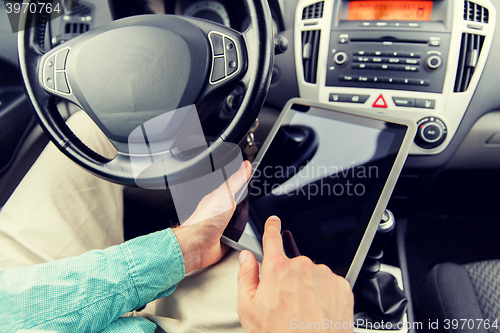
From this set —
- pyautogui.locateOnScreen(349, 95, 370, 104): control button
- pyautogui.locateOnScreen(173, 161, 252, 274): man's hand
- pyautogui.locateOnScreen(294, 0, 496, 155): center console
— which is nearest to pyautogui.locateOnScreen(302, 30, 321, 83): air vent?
pyautogui.locateOnScreen(294, 0, 496, 155): center console

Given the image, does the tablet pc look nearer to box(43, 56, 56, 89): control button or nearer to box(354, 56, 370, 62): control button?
box(354, 56, 370, 62): control button

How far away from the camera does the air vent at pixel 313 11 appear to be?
76cm

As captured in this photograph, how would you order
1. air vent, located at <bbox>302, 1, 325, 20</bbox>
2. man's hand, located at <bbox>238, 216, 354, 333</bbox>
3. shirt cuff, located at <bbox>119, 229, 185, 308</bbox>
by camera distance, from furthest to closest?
air vent, located at <bbox>302, 1, 325, 20</bbox> < shirt cuff, located at <bbox>119, 229, 185, 308</bbox> < man's hand, located at <bbox>238, 216, 354, 333</bbox>

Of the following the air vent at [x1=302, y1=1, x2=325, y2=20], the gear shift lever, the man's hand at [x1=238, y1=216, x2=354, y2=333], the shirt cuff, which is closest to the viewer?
the man's hand at [x1=238, y1=216, x2=354, y2=333]

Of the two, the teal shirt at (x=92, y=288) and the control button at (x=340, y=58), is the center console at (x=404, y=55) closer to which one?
the control button at (x=340, y=58)

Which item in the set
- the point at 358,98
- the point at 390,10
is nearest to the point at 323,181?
the point at 358,98

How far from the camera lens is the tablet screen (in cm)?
57

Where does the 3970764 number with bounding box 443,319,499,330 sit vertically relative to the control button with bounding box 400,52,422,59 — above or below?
below

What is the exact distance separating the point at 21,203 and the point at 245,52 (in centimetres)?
57

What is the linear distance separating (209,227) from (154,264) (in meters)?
0.13

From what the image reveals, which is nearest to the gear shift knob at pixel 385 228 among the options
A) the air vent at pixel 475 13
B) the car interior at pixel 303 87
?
the car interior at pixel 303 87

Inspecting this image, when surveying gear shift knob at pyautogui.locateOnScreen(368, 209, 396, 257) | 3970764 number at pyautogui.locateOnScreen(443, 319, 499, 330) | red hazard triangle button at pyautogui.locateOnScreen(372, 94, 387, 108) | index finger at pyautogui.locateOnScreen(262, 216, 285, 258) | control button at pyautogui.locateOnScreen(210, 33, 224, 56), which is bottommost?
3970764 number at pyautogui.locateOnScreen(443, 319, 499, 330)

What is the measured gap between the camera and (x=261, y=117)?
2.97ft

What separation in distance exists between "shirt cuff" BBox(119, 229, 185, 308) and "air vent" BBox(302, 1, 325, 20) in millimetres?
619
